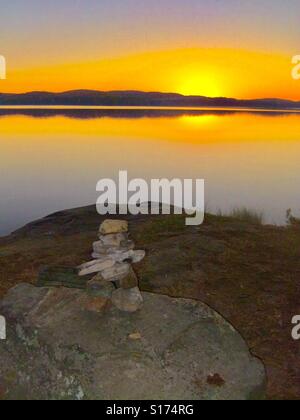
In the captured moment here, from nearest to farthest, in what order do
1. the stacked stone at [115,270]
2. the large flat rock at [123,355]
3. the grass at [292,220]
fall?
the large flat rock at [123,355] < the stacked stone at [115,270] < the grass at [292,220]

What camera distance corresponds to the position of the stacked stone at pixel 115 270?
22.7 ft

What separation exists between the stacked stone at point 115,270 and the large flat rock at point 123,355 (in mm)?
180

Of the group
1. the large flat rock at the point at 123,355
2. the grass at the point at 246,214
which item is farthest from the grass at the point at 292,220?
the large flat rock at the point at 123,355

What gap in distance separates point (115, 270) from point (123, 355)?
1.11m

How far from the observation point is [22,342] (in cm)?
671

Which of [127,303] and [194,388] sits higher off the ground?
[127,303]

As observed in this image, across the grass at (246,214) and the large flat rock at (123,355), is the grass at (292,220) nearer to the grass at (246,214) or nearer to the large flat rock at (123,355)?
the grass at (246,214)

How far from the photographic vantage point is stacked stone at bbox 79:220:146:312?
693 cm

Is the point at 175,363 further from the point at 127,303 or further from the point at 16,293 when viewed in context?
the point at 16,293

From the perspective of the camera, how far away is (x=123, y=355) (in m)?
6.27

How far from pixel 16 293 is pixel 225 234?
6134mm

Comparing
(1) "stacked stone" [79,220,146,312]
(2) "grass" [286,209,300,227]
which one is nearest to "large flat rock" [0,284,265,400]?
(1) "stacked stone" [79,220,146,312]

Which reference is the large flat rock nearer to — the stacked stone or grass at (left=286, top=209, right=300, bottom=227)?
the stacked stone
